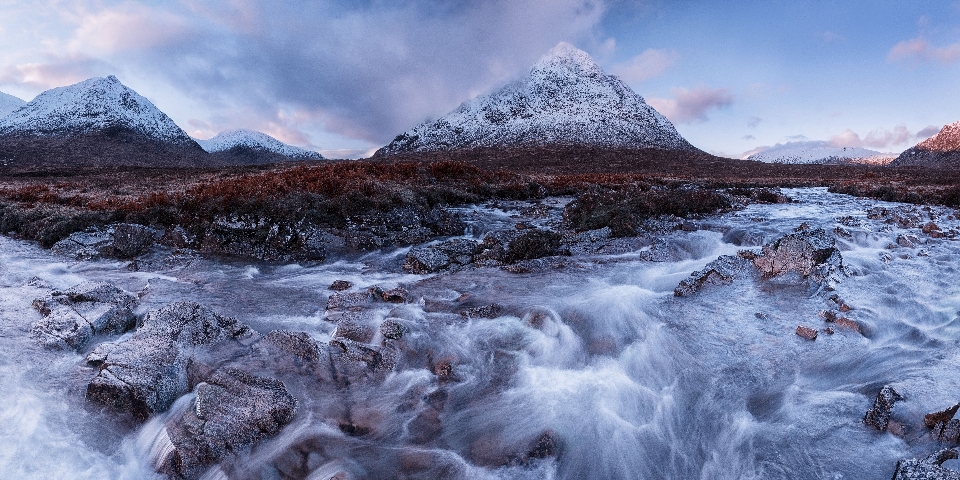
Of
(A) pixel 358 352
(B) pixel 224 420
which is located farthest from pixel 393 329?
(B) pixel 224 420

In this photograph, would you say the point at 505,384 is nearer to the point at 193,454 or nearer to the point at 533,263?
the point at 193,454

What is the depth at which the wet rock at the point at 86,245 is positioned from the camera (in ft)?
38.1

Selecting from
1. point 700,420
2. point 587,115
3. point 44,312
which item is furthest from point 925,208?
point 587,115

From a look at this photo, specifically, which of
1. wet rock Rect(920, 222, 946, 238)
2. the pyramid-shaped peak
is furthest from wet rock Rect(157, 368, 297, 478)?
the pyramid-shaped peak

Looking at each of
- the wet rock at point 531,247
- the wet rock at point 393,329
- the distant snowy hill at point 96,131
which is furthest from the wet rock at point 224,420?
the distant snowy hill at point 96,131

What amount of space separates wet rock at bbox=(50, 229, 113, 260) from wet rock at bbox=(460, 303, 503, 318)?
32.0 feet

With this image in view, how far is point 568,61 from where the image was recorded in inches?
5531

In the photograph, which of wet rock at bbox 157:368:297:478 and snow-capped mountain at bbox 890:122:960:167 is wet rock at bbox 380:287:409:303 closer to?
wet rock at bbox 157:368:297:478

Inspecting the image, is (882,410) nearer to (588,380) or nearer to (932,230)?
(588,380)

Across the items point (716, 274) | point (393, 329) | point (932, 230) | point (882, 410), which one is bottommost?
point (882, 410)

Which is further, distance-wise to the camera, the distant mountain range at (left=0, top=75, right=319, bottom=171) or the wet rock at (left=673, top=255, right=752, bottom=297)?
the distant mountain range at (left=0, top=75, right=319, bottom=171)

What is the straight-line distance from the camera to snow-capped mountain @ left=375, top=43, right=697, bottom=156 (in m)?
98.5

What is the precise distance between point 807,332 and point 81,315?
1064 cm

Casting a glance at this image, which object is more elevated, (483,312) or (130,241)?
(130,241)
